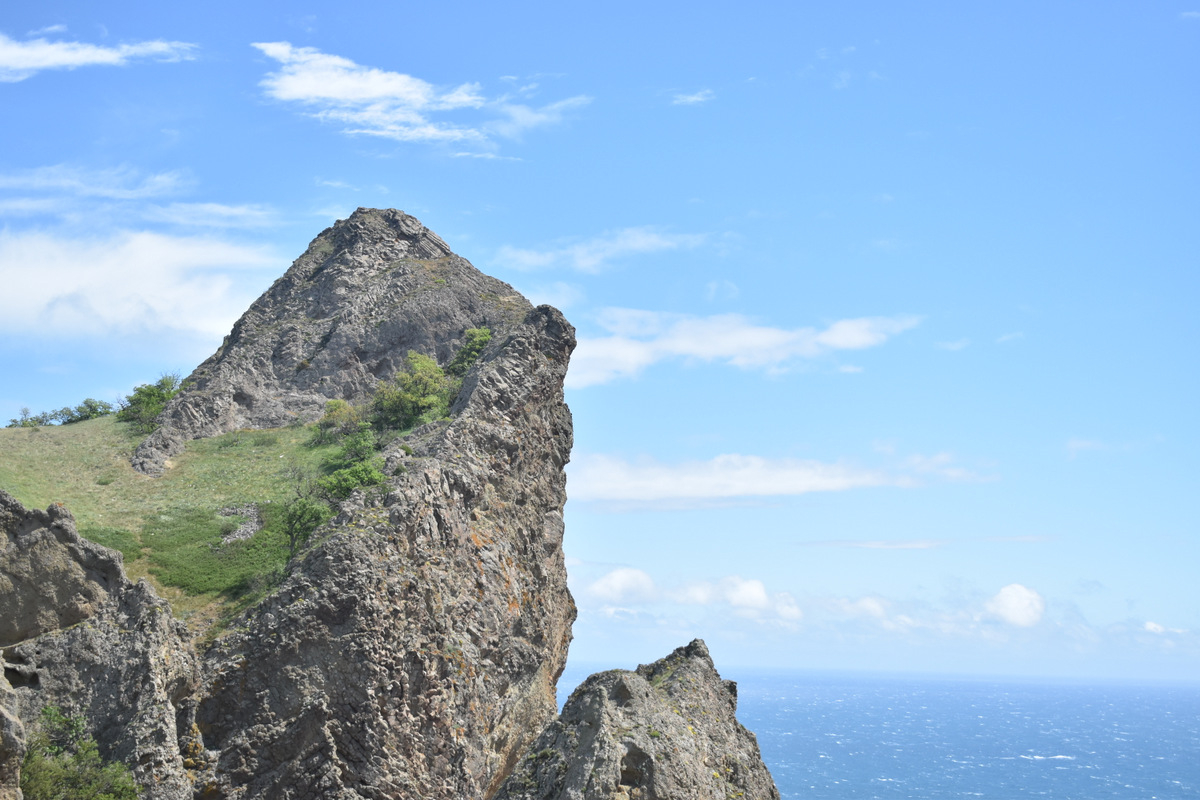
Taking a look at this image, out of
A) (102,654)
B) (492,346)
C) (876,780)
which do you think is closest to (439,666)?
(102,654)

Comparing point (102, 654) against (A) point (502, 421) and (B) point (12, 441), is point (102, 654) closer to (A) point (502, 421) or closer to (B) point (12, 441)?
(A) point (502, 421)

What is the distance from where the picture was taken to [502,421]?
135ft

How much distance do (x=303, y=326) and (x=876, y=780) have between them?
170m

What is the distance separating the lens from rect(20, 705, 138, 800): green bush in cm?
2214

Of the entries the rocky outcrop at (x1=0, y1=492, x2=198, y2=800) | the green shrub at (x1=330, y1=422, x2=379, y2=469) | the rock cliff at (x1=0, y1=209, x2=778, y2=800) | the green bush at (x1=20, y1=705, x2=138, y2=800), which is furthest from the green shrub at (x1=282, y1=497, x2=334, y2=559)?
the green bush at (x1=20, y1=705, x2=138, y2=800)

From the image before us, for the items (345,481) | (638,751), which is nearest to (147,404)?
(345,481)

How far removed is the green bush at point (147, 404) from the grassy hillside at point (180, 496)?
112 centimetres

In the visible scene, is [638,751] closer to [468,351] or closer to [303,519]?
[303,519]

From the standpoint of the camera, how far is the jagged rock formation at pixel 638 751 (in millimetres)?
17469

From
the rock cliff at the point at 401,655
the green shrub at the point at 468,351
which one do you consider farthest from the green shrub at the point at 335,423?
the rock cliff at the point at 401,655

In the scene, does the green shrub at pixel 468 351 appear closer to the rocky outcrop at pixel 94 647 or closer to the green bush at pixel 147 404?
the green bush at pixel 147 404

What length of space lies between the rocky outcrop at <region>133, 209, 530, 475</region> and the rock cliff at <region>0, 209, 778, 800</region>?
24907 millimetres

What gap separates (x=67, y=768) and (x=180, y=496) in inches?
1010

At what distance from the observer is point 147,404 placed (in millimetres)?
64062
